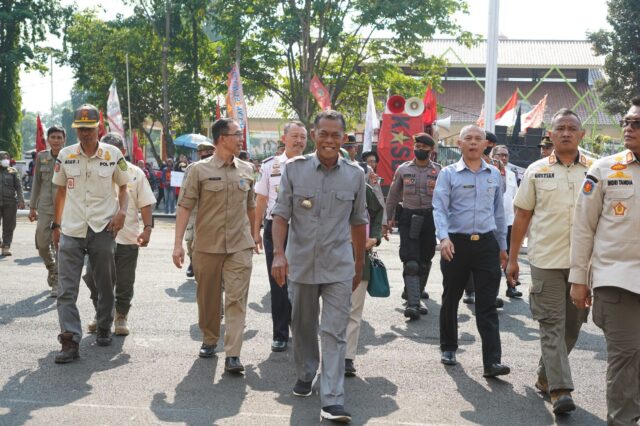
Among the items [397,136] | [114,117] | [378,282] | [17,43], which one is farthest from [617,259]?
[17,43]

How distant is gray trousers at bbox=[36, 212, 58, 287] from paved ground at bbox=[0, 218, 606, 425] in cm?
84

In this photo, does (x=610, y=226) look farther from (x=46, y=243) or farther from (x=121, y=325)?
(x=46, y=243)

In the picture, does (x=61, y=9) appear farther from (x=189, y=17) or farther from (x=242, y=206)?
(x=242, y=206)

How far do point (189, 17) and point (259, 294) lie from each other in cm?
2796

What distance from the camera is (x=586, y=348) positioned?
296 inches

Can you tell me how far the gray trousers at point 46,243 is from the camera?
1017 centimetres

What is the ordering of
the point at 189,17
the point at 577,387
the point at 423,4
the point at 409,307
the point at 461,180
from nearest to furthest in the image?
the point at 577,387 → the point at 461,180 → the point at 409,307 → the point at 423,4 → the point at 189,17

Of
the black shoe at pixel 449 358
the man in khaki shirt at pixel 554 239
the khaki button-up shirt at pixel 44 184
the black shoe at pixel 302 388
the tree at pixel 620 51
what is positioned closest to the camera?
the man in khaki shirt at pixel 554 239

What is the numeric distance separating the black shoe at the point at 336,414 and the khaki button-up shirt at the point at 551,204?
1705 millimetres

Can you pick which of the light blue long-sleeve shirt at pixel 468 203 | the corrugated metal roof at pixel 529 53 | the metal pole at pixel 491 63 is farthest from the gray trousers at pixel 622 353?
the corrugated metal roof at pixel 529 53

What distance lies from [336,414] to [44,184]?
6642 millimetres

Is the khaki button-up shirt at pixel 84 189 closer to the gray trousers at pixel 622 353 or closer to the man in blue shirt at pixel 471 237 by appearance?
the man in blue shirt at pixel 471 237

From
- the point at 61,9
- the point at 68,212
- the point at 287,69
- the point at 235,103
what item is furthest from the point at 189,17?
the point at 68,212

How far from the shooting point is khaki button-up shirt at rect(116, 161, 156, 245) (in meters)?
7.99
